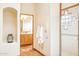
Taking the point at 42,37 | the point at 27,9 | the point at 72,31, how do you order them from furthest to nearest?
the point at 27,9 → the point at 42,37 → the point at 72,31

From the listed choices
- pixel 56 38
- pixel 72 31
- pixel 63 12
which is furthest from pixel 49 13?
pixel 72 31

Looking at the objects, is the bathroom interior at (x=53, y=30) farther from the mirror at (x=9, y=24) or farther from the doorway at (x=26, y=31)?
the doorway at (x=26, y=31)

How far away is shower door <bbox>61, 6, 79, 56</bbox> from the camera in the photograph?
3.19 meters

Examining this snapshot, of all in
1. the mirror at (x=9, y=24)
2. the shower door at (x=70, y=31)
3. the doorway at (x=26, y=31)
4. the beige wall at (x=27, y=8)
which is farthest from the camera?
the doorway at (x=26, y=31)

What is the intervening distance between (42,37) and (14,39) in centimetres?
118

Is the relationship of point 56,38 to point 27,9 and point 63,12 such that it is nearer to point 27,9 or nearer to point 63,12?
point 63,12

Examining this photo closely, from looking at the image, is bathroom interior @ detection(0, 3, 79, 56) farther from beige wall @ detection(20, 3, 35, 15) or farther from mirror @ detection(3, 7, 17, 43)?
beige wall @ detection(20, 3, 35, 15)

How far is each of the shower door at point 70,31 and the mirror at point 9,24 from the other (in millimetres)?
1981

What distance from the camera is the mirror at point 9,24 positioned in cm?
462

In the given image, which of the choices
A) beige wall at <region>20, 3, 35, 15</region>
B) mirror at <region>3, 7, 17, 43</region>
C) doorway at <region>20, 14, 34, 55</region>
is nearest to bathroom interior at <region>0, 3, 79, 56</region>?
mirror at <region>3, 7, 17, 43</region>

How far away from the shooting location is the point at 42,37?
504 centimetres

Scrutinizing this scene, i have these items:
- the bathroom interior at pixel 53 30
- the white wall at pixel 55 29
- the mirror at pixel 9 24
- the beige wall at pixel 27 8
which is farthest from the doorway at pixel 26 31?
the white wall at pixel 55 29

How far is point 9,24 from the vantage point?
4.69m

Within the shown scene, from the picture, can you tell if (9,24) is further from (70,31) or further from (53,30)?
(70,31)
